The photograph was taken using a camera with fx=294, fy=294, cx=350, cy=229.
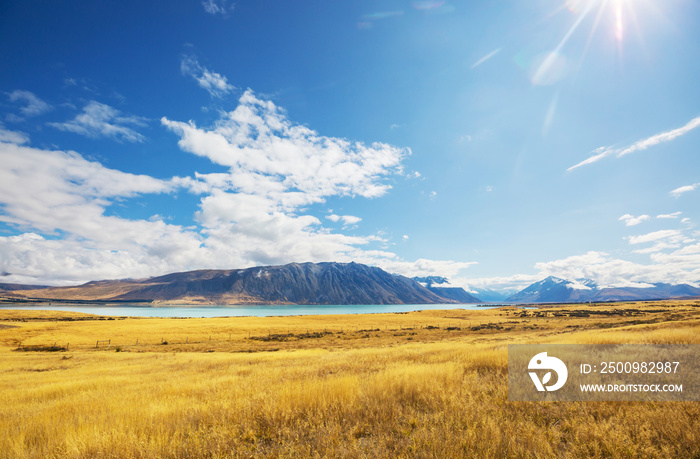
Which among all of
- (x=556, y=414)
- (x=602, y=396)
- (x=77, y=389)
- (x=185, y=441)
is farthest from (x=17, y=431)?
(x=602, y=396)

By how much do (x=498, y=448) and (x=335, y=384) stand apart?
402 centimetres

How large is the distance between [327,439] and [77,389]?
13273 millimetres

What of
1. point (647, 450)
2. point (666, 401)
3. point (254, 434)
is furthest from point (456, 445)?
point (666, 401)

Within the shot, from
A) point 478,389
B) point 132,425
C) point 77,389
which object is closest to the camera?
point 132,425

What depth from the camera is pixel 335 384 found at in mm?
7305

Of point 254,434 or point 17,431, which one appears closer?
point 254,434

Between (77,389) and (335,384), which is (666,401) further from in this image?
(77,389)

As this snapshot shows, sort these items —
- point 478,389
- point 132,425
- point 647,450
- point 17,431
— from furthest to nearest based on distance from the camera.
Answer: point 478,389
point 17,431
point 132,425
point 647,450

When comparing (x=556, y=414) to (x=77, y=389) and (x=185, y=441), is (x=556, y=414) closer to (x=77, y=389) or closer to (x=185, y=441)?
(x=185, y=441)

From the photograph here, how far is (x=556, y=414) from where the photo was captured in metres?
5.67

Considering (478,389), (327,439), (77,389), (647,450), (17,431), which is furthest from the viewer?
(77,389)

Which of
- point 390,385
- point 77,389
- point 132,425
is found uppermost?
point 390,385

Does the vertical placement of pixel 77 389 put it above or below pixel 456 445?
below

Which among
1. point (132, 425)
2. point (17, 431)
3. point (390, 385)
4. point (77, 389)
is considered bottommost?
point (77, 389)
